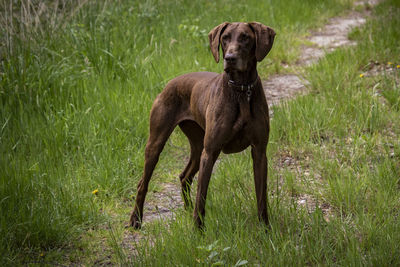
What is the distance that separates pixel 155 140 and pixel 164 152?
118cm

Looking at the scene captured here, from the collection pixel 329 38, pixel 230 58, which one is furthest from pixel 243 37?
pixel 329 38

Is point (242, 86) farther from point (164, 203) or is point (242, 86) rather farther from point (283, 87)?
point (283, 87)

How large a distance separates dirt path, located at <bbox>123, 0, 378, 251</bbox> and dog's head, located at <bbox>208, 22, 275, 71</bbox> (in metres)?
1.12

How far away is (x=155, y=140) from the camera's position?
12.9 ft

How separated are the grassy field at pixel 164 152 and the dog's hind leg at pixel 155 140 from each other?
152 mm

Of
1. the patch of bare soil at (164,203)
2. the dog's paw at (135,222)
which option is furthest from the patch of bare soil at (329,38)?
the dog's paw at (135,222)

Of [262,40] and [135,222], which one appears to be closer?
[262,40]

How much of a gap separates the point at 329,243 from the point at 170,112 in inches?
60.7

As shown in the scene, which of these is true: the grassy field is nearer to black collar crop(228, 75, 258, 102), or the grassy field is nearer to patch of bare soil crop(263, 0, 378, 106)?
patch of bare soil crop(263, 0, 378, 106)

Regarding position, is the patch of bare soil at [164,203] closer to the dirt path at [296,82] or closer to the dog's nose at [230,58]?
the dirt path at [296,82]

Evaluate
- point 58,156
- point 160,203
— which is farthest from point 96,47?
point 160,203

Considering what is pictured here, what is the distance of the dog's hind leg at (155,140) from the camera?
388cm

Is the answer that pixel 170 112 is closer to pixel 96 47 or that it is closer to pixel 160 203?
pixel 160 203

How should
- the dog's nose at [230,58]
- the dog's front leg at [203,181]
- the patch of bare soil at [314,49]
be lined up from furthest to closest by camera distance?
the patch of bare soil at [314,49]
the dog's front leg at [203,181]
the dog's nose at [230,58]
